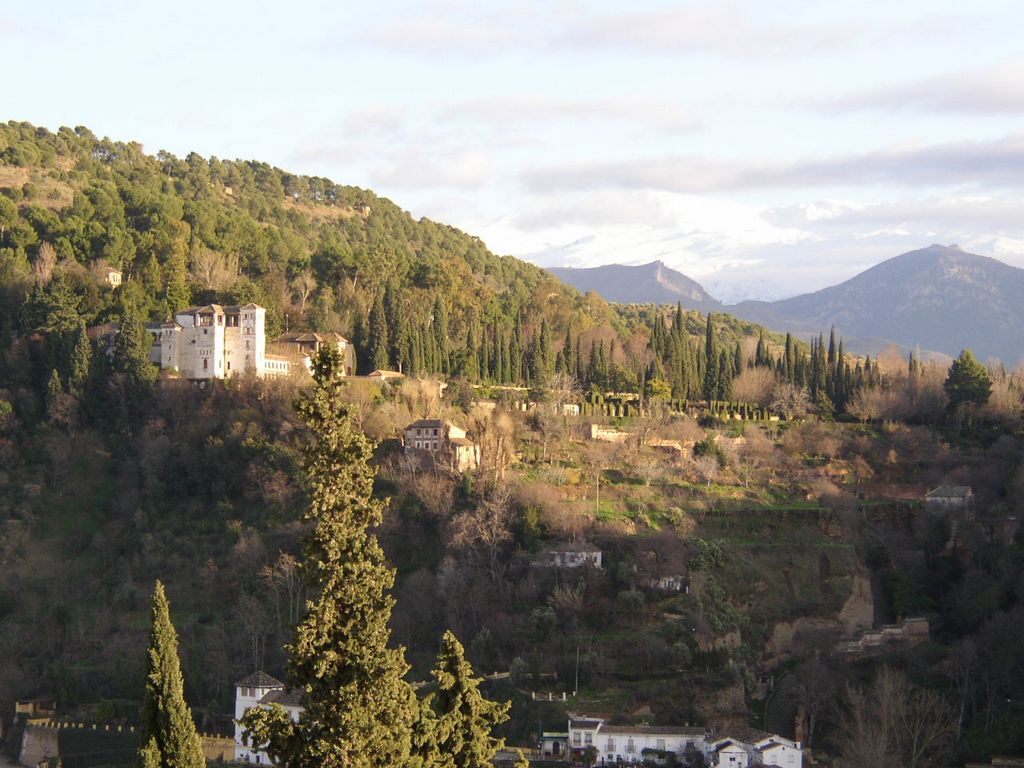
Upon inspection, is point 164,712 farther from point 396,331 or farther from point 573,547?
point 396,331

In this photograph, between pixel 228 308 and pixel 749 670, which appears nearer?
pixel 749 670

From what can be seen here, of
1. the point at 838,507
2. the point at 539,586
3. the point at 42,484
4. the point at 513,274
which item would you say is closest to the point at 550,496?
the point at 539,586

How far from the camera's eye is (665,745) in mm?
38938

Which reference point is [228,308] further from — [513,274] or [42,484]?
[513,274]

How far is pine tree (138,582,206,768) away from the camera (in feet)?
60.8

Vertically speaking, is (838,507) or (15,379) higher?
(15,379)

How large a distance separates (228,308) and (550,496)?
53.2 ft

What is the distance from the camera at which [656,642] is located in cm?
4275

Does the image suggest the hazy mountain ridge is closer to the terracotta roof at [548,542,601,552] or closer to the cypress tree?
the cypress tree

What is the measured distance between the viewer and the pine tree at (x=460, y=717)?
18.6m

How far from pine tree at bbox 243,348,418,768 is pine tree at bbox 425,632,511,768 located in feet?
14.6

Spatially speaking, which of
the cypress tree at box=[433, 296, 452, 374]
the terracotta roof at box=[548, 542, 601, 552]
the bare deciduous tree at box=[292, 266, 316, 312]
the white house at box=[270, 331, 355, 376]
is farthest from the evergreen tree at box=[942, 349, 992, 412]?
the bare deciduous tree at box=[292, 266, 316, 312]

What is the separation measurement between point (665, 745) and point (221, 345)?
25471 millimetres

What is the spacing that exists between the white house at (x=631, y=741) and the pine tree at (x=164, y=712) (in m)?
21.4
